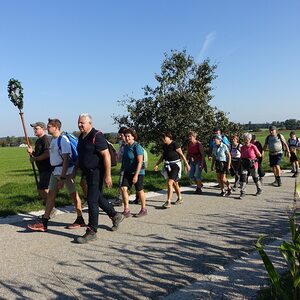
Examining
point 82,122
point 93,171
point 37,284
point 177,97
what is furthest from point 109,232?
point 177,97

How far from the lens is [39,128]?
7633 mm

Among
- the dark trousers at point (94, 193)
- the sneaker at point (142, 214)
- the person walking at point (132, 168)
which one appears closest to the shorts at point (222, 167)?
the person walking at point (132, 168)

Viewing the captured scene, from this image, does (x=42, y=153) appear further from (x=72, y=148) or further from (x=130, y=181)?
(x=130, y=181)

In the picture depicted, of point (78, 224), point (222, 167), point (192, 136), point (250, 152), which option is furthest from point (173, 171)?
point (78, 224)

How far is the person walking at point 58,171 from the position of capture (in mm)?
6781

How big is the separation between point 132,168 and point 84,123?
1958 mm

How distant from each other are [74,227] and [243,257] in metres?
3.08

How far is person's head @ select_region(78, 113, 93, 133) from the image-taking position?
247 inches

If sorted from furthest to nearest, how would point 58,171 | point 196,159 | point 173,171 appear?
point 196,159, point 173,171, point 58,171

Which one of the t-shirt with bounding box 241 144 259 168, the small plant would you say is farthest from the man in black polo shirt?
the t-shirt with bounding box 241 144 259 168

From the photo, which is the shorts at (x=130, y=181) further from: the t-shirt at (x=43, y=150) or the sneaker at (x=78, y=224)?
the t-shirt at (x=43, y=150)

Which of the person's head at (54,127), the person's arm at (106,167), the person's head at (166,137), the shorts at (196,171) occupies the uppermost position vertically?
the person's head at (54,127)

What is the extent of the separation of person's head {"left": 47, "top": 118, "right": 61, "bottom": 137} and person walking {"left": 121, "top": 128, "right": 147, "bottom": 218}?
1.43 meters

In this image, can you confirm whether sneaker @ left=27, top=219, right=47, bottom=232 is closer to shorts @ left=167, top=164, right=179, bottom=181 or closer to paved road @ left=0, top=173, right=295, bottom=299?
paved road @ left=0, top=173, right=295, bottom=299
